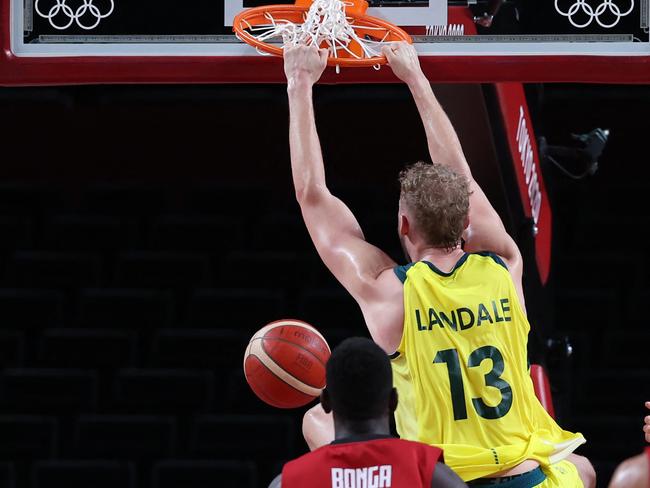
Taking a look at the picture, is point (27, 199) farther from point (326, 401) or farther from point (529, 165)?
point (326, 401)

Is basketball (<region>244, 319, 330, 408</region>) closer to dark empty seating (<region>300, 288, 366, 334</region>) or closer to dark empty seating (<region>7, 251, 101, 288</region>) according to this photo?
dark empty seating (<region>300, 288, 366, 334</region>)

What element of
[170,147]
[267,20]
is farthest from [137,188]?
[267,20]

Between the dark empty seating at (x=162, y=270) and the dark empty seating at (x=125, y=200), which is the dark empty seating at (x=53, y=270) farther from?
the dark empty seating at (x=125, y=200)

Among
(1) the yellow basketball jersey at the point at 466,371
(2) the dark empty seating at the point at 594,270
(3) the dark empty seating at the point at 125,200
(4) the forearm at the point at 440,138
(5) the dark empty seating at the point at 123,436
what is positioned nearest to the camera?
(1) the yellow basketball jersey at the point at 466,371

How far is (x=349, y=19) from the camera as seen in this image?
12.6 feet

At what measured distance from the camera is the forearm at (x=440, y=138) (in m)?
3.45

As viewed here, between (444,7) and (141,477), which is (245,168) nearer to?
(141,477)

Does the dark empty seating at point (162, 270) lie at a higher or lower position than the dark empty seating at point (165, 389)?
higher

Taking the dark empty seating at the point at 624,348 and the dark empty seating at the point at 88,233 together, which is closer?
the dark empty seating at the point at 624,348

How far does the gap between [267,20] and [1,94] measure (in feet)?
19.1

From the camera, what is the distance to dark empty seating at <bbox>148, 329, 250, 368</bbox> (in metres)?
8.42

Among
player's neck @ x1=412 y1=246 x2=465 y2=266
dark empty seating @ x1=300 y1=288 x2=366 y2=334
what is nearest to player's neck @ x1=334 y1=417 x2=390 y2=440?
player's neck @ x1=412 y1=246 x2=465 y2=266

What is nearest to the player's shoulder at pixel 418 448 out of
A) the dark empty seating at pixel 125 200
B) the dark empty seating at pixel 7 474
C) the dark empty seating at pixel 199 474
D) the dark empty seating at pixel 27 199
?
the dark empty seating at pixel 199 474

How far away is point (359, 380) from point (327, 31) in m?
1.57
